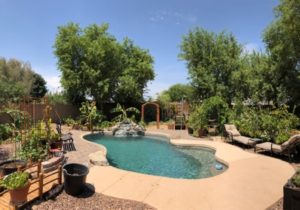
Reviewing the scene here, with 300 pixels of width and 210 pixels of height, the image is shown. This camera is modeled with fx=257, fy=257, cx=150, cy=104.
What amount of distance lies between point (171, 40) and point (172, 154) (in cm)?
1352

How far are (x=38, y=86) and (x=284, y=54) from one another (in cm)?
3009

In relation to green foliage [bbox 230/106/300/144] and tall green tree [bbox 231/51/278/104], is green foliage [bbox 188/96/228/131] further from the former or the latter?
tall green tree [bbox 231/51/278/104]

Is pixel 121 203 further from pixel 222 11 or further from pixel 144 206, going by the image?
pixel 222 11

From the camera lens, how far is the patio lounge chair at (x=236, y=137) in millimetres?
10566

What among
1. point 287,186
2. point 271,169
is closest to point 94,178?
point 287,186

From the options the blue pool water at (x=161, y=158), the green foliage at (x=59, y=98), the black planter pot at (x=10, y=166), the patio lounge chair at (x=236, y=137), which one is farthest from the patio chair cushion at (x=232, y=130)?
the green foliage at (x=59, y=98)

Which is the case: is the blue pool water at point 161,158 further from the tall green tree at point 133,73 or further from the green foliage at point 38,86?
the green foliage at point 38,86

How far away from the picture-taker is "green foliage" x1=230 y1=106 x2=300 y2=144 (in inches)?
428

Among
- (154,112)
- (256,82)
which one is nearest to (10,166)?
(256,82)

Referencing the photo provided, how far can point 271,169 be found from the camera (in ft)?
24.2

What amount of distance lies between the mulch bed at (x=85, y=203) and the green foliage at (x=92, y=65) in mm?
14269

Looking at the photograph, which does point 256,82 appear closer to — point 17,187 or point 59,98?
point 59,98

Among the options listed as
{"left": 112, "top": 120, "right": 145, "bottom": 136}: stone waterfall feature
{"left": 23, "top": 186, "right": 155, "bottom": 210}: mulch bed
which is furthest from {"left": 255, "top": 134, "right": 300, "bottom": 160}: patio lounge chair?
{"left": 112, "top": 120, "right": 145, "bottom": 136}: stone waterfall feature

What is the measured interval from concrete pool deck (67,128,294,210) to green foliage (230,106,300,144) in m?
3.11
